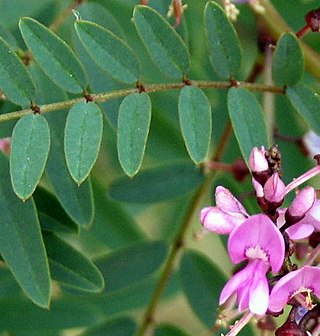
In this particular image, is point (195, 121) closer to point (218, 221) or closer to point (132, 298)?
point (218, 221)

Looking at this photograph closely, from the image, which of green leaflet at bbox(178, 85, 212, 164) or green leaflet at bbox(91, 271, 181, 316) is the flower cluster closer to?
green leaflet at bbox(178, 85, 212, 164)

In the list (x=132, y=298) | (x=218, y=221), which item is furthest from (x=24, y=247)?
(x=132, y=298)

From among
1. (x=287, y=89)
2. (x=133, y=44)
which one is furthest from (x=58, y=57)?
(x=133, y=44)

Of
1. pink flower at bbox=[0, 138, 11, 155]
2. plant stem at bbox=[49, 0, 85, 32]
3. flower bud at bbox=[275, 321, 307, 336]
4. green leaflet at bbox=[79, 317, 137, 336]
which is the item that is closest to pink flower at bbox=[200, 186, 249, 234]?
flower bud at bbox=[275, 321, 307, 336]

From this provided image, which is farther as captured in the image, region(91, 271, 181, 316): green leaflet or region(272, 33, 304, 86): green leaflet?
region(91, 271, 181, 316): green leaflet

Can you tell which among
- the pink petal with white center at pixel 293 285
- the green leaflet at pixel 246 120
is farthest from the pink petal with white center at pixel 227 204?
the green leaflet at pixel 246 120

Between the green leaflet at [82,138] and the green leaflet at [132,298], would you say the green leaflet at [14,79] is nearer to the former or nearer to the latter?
the green leaflet at [82,138]
